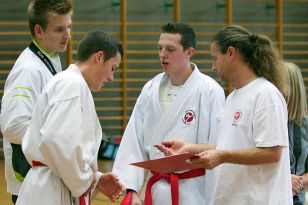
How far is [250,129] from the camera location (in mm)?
2910

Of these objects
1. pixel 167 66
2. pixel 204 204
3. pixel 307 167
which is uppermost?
pixel 167 66

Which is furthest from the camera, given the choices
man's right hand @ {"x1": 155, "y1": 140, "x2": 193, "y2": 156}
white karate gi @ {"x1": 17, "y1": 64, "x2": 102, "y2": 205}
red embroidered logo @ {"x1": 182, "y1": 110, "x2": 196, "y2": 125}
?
red embroidered logo @ {"x1": 182, "y1": 110, "x2": 196, "y2": 125}

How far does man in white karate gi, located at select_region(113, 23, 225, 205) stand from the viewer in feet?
11.6

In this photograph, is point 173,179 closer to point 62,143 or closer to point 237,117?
point 237,117

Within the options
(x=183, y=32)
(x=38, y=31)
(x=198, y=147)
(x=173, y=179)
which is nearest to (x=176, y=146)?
(x=198, y=147)

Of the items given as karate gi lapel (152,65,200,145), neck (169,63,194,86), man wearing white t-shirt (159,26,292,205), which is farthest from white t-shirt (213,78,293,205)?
neck (169,63,194,86)

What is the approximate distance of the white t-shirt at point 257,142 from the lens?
2850 millimetres

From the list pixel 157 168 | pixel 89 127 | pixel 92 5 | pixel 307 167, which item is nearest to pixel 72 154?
pixel 89 127

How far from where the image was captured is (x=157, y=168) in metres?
3.26

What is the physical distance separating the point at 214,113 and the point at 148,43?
263 inches

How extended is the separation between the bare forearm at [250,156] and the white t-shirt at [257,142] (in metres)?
0.03

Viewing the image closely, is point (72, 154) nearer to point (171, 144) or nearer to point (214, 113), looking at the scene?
point (171, 144)

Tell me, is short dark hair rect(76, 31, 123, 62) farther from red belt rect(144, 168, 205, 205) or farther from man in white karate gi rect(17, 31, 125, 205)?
red belt rect(144, 168, 205, 205)

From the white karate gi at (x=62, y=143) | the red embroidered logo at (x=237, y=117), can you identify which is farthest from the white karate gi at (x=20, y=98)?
the red embroidered logo at (x=237, y=117)
